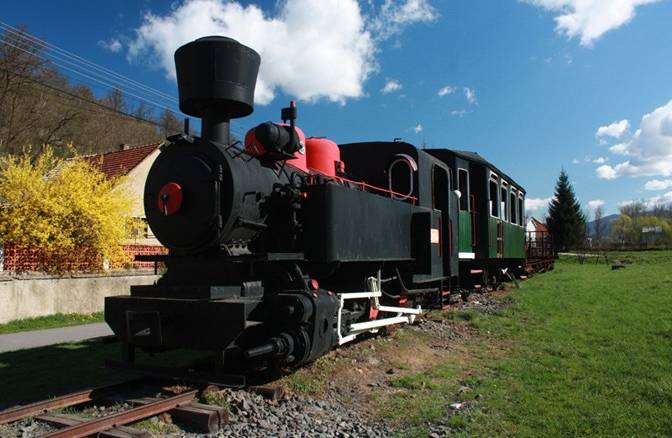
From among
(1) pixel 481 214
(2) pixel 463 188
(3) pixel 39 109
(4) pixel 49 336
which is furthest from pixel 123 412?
(3) pixel 39 109

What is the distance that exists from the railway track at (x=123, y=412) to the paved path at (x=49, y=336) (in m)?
4.42

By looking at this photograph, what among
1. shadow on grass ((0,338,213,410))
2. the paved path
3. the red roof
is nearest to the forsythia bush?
the paved path

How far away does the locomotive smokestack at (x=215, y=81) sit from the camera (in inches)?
214

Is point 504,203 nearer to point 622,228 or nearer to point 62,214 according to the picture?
point 62,214

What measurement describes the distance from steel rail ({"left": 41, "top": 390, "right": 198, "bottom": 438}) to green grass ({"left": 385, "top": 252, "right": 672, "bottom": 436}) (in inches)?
74.7

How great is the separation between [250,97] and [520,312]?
8045mm

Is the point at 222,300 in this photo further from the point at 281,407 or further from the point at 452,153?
the point at 452,153

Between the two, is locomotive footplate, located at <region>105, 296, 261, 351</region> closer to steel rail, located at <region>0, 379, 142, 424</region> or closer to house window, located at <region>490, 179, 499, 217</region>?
steel rail, located at <region>0, 379, 142, 424</region>

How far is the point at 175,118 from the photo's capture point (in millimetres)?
33031

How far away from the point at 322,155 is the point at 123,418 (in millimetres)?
4103

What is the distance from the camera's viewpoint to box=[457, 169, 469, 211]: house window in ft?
36.5

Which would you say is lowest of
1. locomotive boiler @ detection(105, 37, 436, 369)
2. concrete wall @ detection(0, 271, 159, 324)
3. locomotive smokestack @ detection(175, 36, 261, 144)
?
concrete wall @ detection(0, 271, 159, 324)

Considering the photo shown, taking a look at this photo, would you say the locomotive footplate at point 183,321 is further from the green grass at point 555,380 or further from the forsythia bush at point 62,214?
the forsythia bush at point 62,214

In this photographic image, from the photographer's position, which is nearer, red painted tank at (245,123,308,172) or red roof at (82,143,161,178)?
red painted tank at (245,123,308,172)
